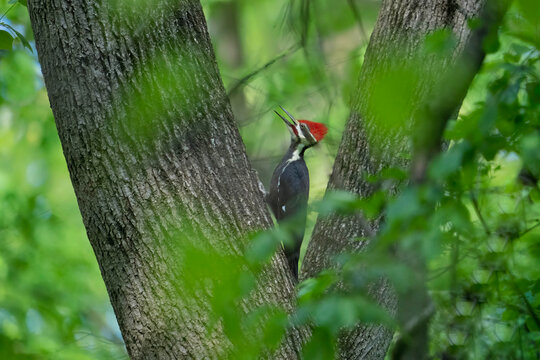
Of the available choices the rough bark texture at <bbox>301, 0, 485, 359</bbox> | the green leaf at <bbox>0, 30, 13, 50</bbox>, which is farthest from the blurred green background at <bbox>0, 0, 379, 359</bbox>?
the green leaf at <bbox>0, 30, 13, 50</bbox>

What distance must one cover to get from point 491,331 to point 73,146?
2225mm

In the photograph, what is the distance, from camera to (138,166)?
89.7 inches

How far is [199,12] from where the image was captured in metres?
2.57

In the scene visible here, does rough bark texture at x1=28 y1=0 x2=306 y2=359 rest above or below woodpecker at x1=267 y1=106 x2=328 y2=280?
above

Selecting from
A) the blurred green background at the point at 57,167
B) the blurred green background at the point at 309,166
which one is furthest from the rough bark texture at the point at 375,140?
the blurred green background at the point at 57,167

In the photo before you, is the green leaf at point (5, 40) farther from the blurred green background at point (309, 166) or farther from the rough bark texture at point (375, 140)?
the rough bark texture at point (375, 140)

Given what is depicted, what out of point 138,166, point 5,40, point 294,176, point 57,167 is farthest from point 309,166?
point 138,166

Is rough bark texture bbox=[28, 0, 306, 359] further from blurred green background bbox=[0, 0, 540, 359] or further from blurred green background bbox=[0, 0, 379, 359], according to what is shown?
blurred green background bbox=[0, 0, 379, 359]

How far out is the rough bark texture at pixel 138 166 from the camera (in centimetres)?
224

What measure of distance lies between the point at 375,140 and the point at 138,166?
1.11m

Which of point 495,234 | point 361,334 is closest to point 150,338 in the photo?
point 361,334

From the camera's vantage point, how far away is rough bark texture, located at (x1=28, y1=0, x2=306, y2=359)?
2.24 metres

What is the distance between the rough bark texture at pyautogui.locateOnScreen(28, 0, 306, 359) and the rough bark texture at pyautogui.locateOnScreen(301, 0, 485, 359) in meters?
0.55

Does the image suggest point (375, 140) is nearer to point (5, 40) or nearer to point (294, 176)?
point (5, 40)
